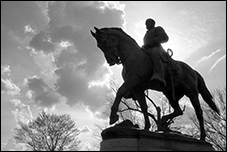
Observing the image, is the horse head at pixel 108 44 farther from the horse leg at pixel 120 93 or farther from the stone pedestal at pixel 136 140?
the stone pedestal at pixel 136 140

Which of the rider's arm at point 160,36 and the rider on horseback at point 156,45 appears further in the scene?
the rider's arm at point 160,36

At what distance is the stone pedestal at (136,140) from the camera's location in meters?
4.29

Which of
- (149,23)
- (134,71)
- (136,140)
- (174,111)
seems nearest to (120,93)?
(134,71)

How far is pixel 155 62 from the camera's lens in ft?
19.4

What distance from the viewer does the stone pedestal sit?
4.29 m

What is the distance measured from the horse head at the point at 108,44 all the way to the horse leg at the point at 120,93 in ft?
3.04

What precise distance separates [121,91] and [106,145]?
4.74 feet

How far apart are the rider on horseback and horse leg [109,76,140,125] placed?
1.91 ft

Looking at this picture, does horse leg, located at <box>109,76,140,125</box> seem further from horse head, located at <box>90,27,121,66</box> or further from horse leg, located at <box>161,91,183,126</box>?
horse leg, located at <box>161,91,183,126</box>

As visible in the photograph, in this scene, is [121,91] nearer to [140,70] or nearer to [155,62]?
[140,70]

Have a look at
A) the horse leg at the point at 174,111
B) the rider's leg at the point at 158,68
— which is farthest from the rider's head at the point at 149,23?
the horse leg at the point at 174,111

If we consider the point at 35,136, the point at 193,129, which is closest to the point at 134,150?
the point at 193,129

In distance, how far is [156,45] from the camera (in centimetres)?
664

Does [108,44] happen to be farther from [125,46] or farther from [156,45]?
[156,45]
